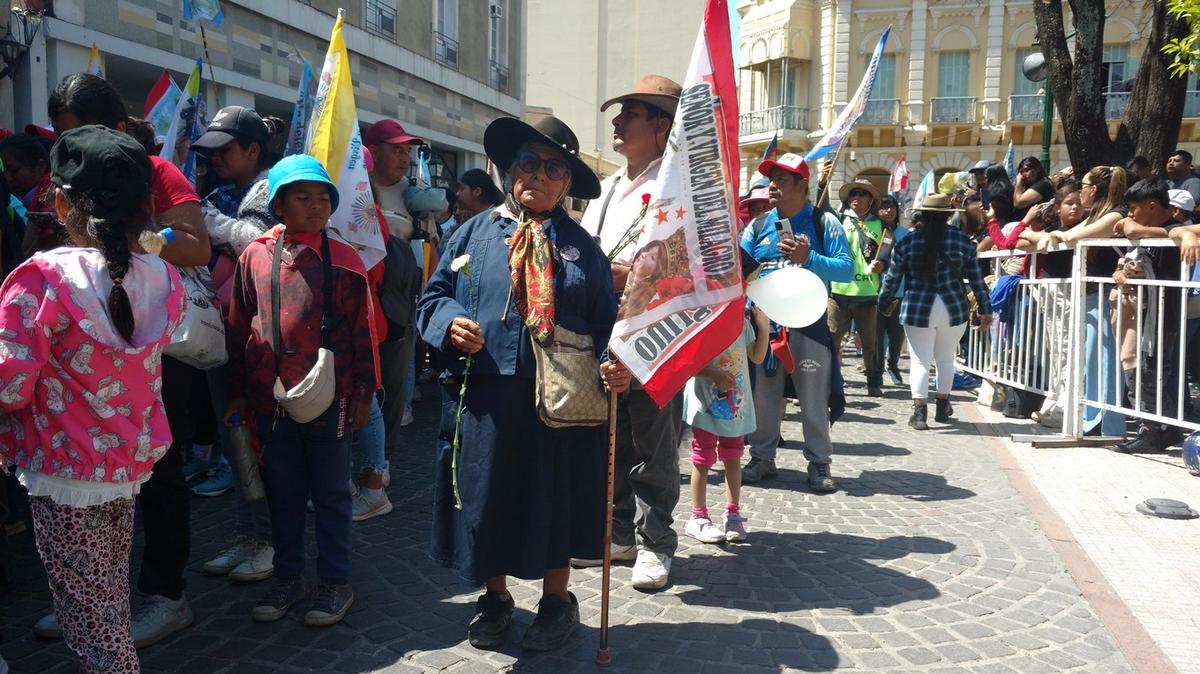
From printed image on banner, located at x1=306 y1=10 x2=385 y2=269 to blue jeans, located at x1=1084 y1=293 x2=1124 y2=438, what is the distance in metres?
5.76

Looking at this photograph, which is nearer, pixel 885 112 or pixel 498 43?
pixel 498 43

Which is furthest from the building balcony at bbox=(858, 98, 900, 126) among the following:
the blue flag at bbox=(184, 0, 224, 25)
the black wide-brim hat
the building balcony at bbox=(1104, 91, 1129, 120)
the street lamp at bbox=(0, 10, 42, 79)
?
the black wide-brim hat

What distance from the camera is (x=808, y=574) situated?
15.0ft

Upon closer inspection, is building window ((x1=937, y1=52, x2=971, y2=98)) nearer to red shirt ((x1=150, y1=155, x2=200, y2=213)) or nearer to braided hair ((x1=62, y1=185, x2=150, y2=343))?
red shirt ((x1=150, y1=155, x2=200, y2=213))

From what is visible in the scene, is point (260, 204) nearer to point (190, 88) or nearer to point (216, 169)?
point (216, 169)

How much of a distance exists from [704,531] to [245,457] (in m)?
2.40

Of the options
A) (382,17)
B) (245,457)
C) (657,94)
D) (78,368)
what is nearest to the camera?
(78,368)

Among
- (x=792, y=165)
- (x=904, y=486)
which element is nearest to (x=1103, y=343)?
(x=904, y=486)

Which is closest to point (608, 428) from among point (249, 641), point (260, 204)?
point (249, 641)

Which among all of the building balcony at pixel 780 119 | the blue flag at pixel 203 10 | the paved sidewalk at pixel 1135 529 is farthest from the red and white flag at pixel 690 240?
the building balcony at pixel 780 119

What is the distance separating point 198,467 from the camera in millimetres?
5930

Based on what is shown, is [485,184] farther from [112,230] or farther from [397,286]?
[112,230]

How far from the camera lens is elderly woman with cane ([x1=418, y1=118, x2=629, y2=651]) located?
3.41 m

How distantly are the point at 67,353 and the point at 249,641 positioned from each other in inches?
56.3
